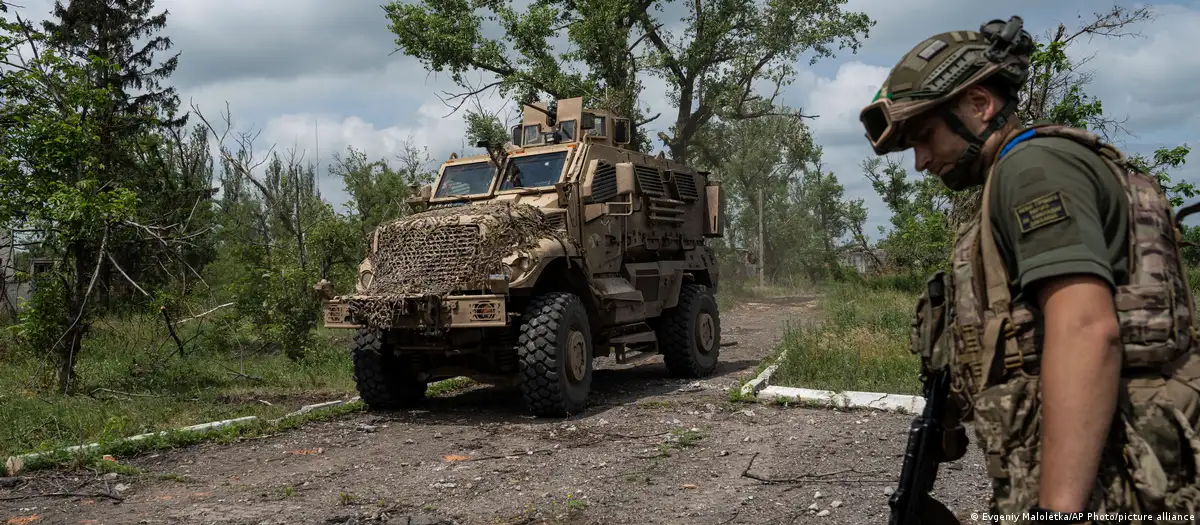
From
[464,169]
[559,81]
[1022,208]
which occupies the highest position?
[559,81]

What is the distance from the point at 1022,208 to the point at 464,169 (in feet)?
25.7

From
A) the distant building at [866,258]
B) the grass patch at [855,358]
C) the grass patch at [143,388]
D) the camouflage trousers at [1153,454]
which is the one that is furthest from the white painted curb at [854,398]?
the distant building at [866,258]

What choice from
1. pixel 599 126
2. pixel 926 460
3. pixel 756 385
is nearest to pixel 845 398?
pixel 756 385

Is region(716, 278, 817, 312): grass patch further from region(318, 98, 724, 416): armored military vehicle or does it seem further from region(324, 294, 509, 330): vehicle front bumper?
region(324, 294, 509, 330): vehicle front bumper

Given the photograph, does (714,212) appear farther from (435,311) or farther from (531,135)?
(435,311)

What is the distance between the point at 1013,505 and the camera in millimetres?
1803

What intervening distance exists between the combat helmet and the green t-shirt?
0.19 m

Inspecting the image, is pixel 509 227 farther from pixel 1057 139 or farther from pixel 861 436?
pixel 1057 139

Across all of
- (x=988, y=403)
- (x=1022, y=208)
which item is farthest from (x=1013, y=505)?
(x=1022, y=208)

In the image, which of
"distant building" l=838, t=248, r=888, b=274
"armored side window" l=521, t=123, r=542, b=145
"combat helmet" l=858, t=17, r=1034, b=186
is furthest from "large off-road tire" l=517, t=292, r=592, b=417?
"distant building" l=838, t=248, r=888, b=274

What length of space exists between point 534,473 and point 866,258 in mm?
26898

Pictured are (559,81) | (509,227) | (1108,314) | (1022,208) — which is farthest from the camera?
(559,81)

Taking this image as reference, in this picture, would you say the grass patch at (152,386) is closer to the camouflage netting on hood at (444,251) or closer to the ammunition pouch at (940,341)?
the camouflage netting on hood at (444,251)

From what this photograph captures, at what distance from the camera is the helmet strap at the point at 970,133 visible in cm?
194
